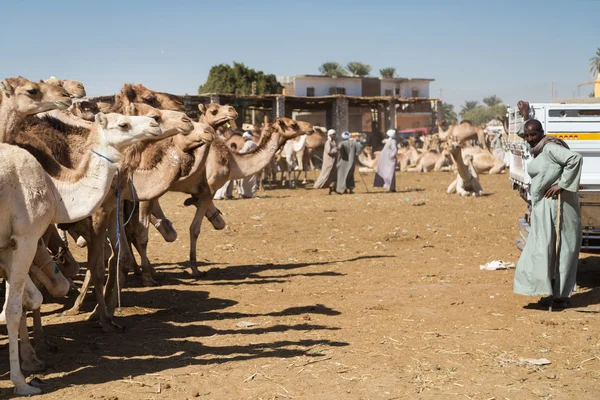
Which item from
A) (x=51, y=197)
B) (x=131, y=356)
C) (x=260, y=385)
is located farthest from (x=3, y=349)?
(x=260, y=385)

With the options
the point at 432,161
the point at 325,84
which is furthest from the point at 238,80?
the point at 432,161

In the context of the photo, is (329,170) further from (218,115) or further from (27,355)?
(27,355)

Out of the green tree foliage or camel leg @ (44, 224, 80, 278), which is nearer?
camel leg @ (44, 224, 80, 278)

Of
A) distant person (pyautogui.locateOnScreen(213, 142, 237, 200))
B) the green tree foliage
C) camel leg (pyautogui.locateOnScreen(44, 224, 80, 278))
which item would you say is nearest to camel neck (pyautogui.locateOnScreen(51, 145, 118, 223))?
camel leg (pyautogui.locateOnScreen(44, 224, 80, 278))

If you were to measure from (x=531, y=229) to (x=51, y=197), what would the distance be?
4808 mm

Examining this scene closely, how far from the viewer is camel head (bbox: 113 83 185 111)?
9906 millimetres

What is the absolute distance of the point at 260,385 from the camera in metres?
5.70

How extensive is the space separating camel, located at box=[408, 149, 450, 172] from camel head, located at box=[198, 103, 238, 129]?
23.8m

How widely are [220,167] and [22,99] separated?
465 centimetres

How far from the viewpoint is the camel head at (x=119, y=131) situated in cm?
615

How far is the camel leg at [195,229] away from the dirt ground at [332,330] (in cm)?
22

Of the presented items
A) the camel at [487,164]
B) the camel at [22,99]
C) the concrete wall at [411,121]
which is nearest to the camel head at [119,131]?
the camel at [22,99]

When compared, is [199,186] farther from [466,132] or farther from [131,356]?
[466,132]

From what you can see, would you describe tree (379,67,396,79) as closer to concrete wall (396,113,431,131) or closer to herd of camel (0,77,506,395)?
concrete wall (396,113,431,131)
